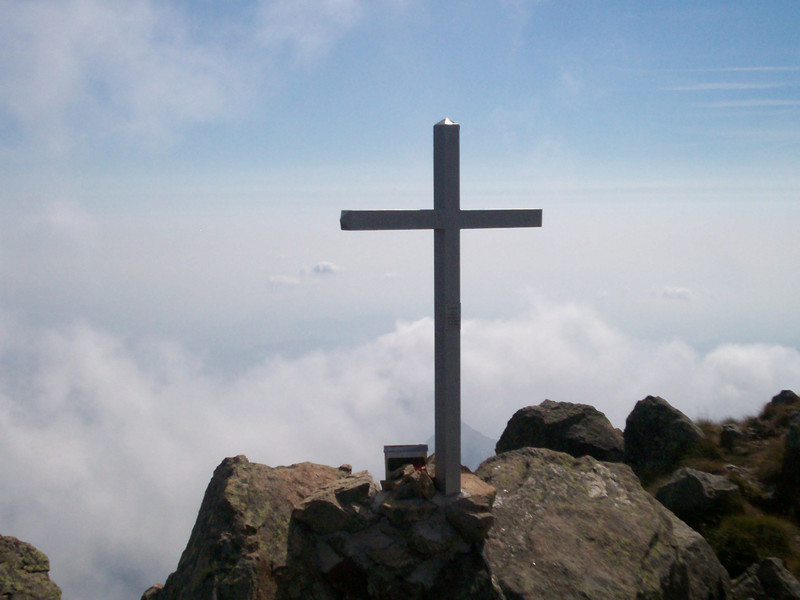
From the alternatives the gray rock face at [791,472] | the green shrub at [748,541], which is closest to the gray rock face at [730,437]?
the gray rock face at [791,472]

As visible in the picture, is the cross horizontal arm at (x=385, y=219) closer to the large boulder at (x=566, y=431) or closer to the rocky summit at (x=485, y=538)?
the rocky summit at (x=485, y=538)

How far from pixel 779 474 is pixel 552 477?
4862 mm

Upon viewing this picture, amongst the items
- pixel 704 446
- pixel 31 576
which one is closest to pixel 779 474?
pixel 704 446

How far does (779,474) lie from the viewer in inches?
422

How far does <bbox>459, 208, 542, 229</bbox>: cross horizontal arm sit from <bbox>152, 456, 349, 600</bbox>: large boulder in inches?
172

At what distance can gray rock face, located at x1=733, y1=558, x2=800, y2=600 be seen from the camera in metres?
8.01

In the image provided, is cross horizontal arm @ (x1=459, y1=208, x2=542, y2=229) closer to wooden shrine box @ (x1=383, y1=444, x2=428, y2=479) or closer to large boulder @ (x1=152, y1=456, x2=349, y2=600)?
wooden shrine box @ (x1=383, y1=444, x2=428, y2=479)

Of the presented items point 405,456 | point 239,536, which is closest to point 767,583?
point 405,456

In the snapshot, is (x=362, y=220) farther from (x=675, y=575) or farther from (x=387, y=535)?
(x=675, y=575)

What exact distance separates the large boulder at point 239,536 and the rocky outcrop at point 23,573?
176cm

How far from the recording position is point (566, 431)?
41.3 feet

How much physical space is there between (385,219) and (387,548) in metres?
3.83

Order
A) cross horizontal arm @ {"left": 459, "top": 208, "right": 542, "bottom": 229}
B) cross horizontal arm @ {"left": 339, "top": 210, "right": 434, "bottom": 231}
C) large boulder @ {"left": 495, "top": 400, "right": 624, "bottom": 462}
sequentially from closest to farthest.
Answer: cross horizontal arm @ {"left": 339, "top": 210, "right": 434, "bottom": 231} < cross horizontal arm @ {"left": 459, "top": 208, "right": 542, "bottom": 229} < large boulder @ {"left": 495, "top": 400, "right": 624, "bottom": 462}

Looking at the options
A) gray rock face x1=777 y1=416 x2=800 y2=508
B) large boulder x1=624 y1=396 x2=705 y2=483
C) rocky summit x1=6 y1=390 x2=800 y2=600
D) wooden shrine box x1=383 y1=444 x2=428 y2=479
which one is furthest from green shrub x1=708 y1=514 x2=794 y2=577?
wooden shrine box x1=383 y1=444 x2=428 y2=479
